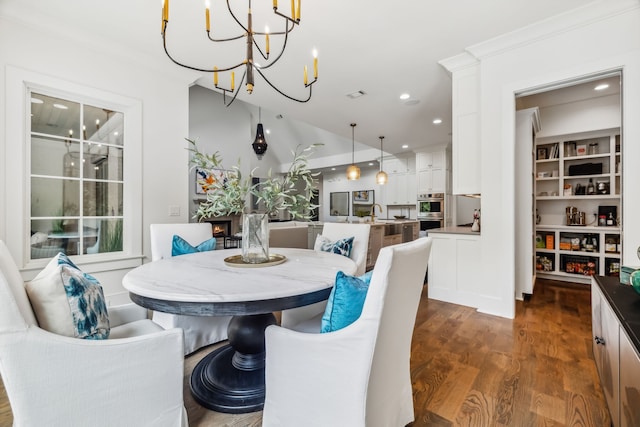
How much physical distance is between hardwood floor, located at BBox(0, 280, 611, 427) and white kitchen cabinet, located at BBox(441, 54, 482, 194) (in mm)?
1361

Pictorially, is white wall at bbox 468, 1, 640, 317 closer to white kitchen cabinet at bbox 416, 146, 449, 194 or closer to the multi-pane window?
the multi-pane window

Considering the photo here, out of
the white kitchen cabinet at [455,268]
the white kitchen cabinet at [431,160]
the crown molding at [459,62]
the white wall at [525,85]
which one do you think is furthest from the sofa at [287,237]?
A: the white kitchen cabinet at [431,160]

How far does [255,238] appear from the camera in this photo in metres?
1.72

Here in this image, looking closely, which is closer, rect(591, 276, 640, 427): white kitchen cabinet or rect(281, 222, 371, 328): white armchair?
rect(591, 276, 640, 427): white kitchen cabinet

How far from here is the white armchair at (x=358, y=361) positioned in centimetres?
93

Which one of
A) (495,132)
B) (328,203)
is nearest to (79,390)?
(495,132)

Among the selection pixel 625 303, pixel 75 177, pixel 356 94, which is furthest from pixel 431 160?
pixel 75 177

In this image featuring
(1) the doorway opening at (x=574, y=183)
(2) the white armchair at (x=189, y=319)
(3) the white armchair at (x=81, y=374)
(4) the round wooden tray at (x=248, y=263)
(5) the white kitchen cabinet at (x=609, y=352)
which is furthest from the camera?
(1) the doorway opening at (x=574, y=183)

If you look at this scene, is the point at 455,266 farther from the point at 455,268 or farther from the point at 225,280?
the point at 225,280

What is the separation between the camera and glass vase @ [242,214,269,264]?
169cm

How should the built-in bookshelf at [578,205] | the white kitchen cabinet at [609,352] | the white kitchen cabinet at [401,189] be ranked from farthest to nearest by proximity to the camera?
1. the white kitchen cabinet at [401,189]
2. the built-in bookshelf at [578,205]
3. the white kitchen cabinet at [609,352]

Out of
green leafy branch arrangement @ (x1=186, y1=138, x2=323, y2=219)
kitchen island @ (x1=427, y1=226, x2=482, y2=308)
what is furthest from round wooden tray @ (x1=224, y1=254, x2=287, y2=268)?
kitchen island @ (x1=427, y1=226, x2=482, y2=308)

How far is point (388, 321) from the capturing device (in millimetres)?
980

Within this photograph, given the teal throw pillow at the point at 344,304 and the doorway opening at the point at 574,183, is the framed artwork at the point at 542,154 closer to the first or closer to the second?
the doorway opening at the point at 574,183
